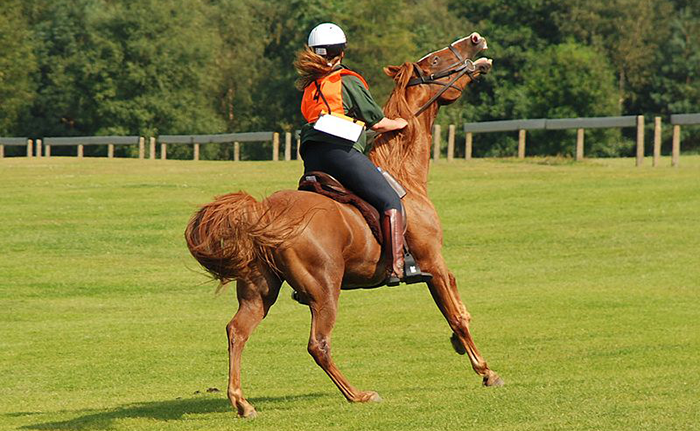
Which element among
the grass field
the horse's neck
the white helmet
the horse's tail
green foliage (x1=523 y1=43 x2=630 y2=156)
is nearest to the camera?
the horse's tail

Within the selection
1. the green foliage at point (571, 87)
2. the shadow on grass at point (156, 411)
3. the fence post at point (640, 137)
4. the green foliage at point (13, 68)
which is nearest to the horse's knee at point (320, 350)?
the shadow on grass at point (156, 411)

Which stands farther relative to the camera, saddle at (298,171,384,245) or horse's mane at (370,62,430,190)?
horse's mane at (370,62,430,190)

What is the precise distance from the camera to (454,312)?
10.8 m

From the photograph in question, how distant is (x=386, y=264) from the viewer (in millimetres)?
10375

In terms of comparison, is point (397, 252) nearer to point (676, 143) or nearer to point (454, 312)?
point (454, 312)

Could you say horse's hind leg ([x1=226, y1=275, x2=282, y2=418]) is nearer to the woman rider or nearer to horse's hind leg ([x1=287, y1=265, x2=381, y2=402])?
horse's hind leg ([x1=287, y1=265, x2=381, y2=402])

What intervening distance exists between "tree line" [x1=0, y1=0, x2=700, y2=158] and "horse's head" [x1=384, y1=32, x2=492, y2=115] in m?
57.4

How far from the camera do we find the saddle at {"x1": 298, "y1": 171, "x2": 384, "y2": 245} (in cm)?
1024

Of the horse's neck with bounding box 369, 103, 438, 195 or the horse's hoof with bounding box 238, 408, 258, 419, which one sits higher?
the horse's neck with bounding box 369, 103, 438, 195

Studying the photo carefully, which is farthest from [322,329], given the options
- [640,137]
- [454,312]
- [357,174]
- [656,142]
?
[656,142]

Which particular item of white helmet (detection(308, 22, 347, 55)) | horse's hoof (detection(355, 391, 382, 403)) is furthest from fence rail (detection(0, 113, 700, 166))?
horse's hoof (detection(355, 391, 382, 403))

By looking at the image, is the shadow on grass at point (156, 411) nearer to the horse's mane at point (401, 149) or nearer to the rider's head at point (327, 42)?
the horse's mane at point (401, 149)

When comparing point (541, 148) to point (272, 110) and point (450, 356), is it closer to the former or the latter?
point (272, 110)

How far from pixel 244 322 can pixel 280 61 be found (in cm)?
7551
